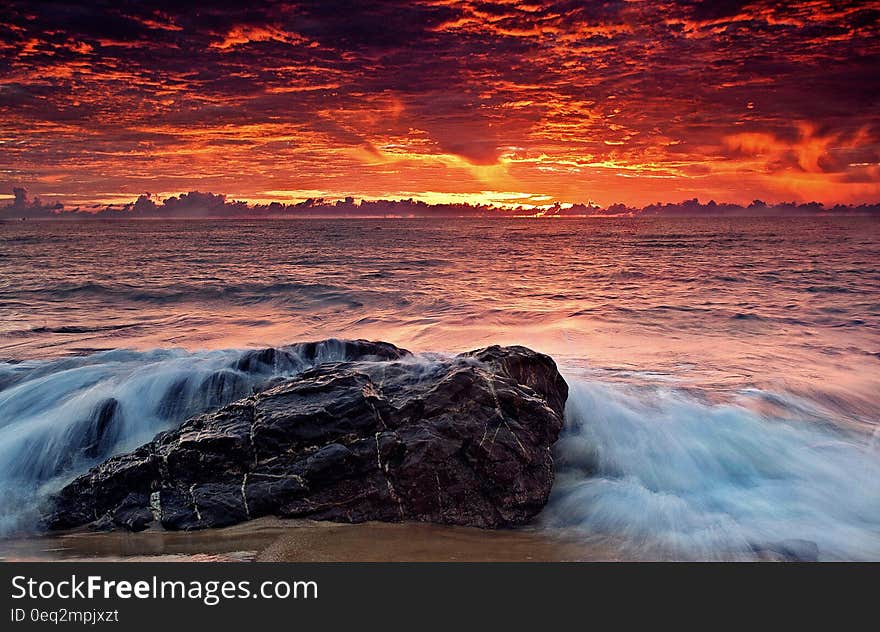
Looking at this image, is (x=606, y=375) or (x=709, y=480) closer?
(x=709, y=480)

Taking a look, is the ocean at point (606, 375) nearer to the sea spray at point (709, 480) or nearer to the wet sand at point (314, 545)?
the sea spray at point (709, 480)

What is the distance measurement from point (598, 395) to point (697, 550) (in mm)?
2776

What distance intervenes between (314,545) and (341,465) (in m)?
0.67

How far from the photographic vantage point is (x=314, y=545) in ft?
14.4

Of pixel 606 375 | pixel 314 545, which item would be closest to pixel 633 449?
pixel 606 375

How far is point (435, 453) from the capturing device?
495 cm

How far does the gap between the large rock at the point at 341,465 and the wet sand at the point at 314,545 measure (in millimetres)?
114

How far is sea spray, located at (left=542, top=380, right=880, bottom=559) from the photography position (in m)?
4.72

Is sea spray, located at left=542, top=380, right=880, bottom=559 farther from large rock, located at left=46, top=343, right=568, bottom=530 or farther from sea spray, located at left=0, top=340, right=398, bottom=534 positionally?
sea spray, located at left=0, top=340, right=398, bottom=534

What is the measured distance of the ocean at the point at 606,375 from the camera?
16.9ft

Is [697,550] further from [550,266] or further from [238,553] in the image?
[550,266]

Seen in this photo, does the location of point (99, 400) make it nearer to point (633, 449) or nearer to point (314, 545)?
point (314, 545)

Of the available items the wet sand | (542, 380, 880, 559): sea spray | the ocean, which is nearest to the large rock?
the wet sand

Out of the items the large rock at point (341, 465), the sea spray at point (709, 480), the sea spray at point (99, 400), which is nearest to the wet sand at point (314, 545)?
the large rock at point (341, 465)
